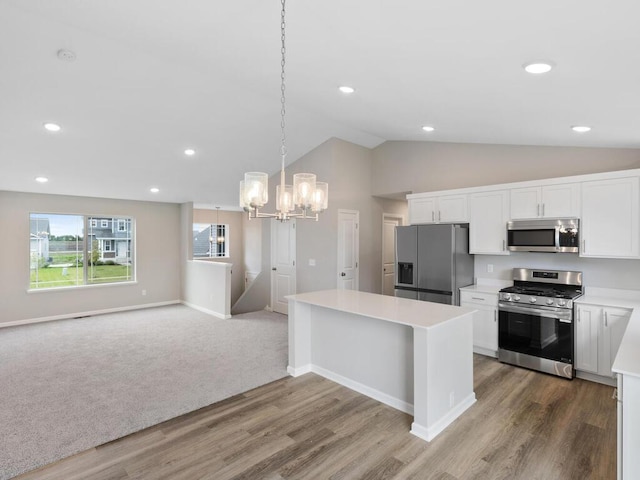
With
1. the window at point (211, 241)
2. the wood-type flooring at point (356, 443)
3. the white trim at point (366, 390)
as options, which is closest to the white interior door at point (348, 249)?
the white trim at point (366, 390)

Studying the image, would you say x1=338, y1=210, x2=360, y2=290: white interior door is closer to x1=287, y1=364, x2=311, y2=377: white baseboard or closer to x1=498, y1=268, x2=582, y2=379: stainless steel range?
x1=287, y1=364, x2=311, y2=377: white baseboard

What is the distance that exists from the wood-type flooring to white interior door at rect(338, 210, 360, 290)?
267 centimetres

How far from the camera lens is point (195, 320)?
6.45 m

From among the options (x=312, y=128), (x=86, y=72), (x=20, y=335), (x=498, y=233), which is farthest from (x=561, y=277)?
A: (x=20, y=335)

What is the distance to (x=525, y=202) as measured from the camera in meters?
4.12

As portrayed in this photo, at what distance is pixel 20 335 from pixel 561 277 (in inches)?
302

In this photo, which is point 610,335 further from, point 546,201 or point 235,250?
point 235,250

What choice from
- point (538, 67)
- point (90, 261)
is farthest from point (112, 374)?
point (538, 67)

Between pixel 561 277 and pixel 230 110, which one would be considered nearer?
pixel 561 277

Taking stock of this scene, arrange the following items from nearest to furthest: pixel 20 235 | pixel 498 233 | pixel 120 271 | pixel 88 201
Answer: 1. pixel 498 233
2. pixel 20 235
3. pixel 88 201
4. pixel 120 271

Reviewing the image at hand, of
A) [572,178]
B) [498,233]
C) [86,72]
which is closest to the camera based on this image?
[86,72]

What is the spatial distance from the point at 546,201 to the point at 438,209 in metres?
1.34

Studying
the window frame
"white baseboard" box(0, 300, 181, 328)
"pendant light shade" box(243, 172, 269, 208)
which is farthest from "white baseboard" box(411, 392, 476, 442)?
the window frame

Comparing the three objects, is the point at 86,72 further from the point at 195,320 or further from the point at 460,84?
the point at 195,320
